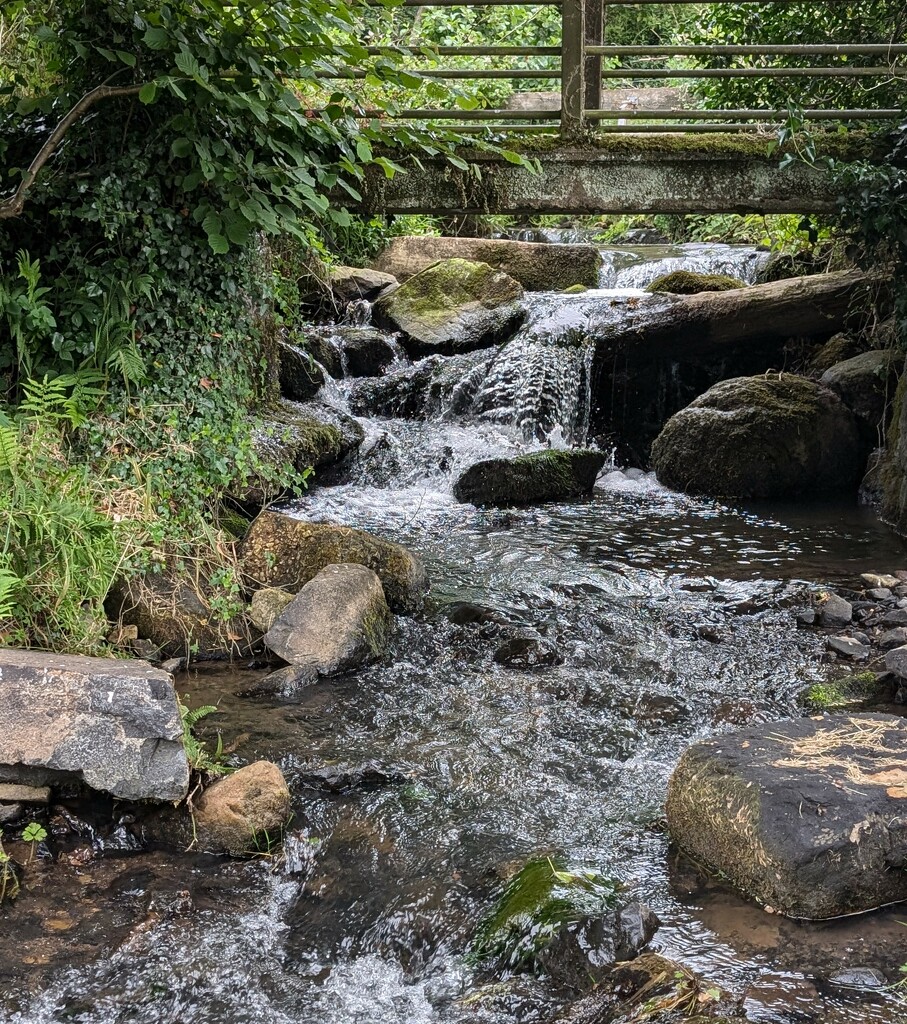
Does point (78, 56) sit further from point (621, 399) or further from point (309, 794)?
point (621, 399)

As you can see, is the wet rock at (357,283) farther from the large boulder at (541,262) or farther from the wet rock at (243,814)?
the wet rock at (243,814)

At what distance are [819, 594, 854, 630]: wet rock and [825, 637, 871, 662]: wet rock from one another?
35cm

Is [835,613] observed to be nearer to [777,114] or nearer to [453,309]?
[777,114]

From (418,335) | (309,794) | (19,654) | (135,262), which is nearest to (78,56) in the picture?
(135,262)

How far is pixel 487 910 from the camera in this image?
343 centimetres

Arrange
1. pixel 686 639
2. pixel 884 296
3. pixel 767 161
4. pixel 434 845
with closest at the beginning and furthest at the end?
pixel 434 845 → pixel 686 639 → pixel 767 161 → pixel 884 296

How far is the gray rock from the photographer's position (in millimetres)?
5039

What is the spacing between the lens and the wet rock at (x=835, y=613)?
20.0ft

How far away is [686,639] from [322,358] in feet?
21.3

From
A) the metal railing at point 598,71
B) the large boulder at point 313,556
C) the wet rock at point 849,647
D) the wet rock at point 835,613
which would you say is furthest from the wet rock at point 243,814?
the metal railing at point 598,71

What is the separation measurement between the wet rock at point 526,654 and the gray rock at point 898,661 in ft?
5.81

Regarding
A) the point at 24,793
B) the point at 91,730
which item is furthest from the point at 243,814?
the point at 24,793

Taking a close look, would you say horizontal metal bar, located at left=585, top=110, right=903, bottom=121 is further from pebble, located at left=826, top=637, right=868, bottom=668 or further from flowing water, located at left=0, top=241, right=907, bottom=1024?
pebble, located at left=826, top=637, right=868, bottom=668

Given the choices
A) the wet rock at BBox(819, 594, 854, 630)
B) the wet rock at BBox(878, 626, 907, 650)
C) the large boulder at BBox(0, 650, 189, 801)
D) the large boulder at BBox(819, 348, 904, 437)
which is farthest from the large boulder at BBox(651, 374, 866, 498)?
the large boulder at BBox(0, 650, 189, 801)
